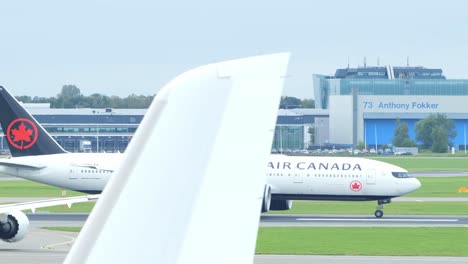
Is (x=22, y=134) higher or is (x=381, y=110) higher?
(x=381, y=110)

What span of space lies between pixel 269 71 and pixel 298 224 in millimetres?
39995

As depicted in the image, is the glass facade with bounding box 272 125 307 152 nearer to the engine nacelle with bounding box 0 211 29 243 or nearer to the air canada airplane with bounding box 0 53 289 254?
the engine nacelle with bounding box 0 211 29 243

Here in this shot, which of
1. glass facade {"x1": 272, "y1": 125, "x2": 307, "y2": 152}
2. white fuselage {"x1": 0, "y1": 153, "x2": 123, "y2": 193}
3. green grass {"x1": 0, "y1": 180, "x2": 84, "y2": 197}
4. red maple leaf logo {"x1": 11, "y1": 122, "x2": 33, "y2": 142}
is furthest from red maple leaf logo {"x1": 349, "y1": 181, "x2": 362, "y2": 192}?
glass facade {"x1": 272, "y1": 125, "x2": 307, "y2": 152}

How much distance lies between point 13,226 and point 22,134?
73.6 feet

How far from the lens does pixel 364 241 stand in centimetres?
3762

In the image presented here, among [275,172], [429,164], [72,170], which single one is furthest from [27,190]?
[429,164]

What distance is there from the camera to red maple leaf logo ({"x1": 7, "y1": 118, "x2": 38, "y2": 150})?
175 feet

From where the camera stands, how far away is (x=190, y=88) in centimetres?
576

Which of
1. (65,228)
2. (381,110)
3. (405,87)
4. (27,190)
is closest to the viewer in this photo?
(65,228)

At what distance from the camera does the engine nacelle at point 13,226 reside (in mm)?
31359

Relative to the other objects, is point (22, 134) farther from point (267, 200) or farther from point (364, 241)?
point (364, 241)

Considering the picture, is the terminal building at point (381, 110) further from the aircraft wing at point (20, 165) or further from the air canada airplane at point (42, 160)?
the aircraft wing at point (20, 165)

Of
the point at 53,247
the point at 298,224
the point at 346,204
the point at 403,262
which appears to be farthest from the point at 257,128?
the point at 346,204

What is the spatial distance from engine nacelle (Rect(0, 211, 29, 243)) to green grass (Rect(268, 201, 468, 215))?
2348 cm
